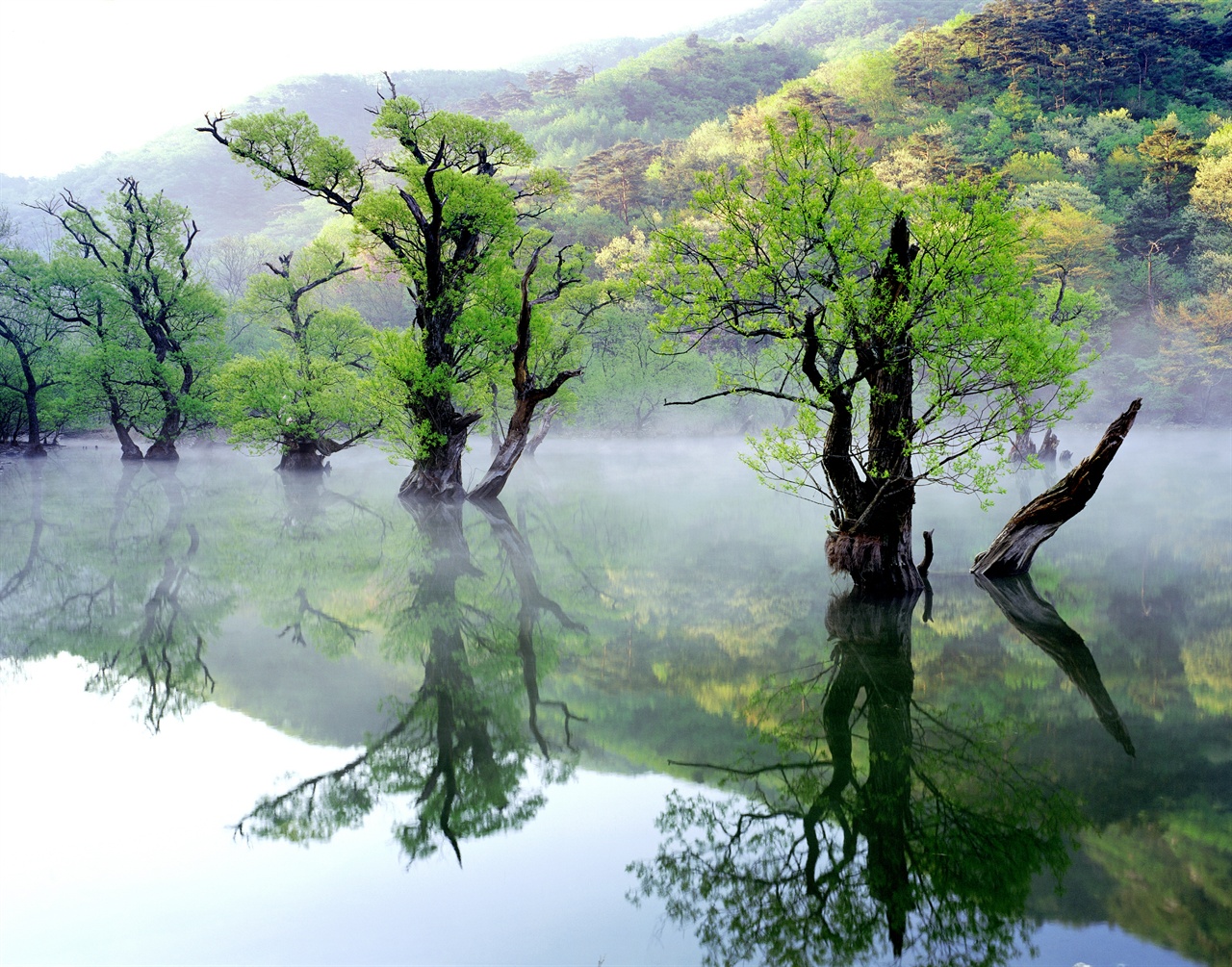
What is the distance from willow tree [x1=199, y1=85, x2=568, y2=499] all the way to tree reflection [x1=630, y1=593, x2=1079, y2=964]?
17.3 m

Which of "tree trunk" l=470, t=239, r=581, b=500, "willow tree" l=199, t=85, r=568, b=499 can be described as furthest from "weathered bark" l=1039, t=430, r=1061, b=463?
"willow tree" l=199, t=85, r=568, b=499

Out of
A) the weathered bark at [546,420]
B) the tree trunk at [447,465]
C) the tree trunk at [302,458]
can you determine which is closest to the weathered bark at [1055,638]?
the tree trunk at [447,465]

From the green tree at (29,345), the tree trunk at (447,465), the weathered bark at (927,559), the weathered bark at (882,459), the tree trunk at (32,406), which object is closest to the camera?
the weathered bark at (882,459)

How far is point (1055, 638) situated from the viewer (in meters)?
10.2

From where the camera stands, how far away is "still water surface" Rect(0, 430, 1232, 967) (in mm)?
4680

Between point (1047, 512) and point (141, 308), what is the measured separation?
39412 mm

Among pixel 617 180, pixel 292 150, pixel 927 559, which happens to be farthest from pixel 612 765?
pixel 617 180

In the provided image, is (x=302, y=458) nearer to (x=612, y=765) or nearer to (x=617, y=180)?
(x=612, y=765)

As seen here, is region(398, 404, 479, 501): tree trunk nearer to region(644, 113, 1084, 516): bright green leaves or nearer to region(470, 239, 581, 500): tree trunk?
region(470, 239, 581, 500): tree trunk

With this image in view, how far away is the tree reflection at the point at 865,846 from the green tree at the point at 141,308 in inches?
1494

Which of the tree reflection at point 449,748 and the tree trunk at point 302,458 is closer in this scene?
the tree reflection at point 449,748

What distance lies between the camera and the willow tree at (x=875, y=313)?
11.1 meters

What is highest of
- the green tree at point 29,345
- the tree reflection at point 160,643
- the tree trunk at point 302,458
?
the tree reflection at point 160,643

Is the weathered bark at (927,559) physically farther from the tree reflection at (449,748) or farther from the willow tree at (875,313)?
the tree reflection at (449,748)
